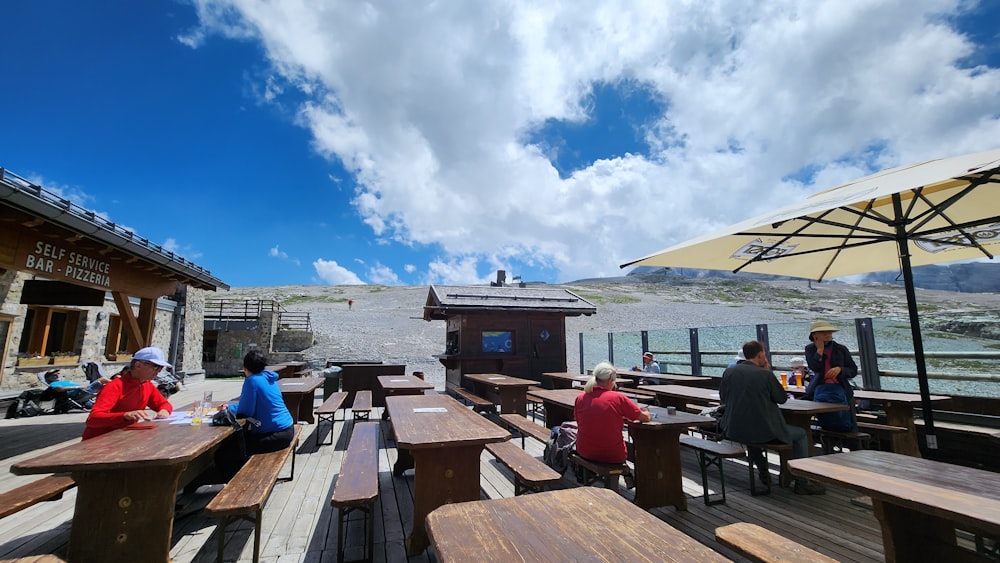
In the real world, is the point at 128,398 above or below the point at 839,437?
above

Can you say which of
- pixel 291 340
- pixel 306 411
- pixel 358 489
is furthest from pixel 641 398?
pixel 291 340

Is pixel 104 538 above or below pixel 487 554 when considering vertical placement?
below

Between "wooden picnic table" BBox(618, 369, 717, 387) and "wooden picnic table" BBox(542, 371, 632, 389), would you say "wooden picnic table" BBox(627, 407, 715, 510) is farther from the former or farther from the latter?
"wooden picnic table" BBox(542, 371, 632, 389)

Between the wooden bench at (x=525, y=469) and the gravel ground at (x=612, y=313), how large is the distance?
33.9 feet

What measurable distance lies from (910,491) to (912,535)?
2.24ft

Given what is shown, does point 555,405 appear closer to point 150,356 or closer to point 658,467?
point 658,467

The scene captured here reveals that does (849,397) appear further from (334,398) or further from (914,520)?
(334,398)

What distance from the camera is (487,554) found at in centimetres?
153

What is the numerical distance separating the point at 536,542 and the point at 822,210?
10.9 ft

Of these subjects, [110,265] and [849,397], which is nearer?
[849,397]

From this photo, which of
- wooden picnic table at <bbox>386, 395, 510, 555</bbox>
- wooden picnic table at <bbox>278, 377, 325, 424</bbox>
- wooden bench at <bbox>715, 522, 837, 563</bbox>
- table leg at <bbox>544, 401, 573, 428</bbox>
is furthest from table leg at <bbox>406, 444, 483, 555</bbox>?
wooden picnic table at <bbox>278, 377, 325, 424</bbox>

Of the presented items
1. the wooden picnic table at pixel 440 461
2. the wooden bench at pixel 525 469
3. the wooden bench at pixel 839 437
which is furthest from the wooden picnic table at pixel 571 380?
the wooden picnic table at pixel 440 461

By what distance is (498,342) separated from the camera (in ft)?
37.8

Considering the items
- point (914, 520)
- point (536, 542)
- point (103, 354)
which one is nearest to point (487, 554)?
point (536, 542)
